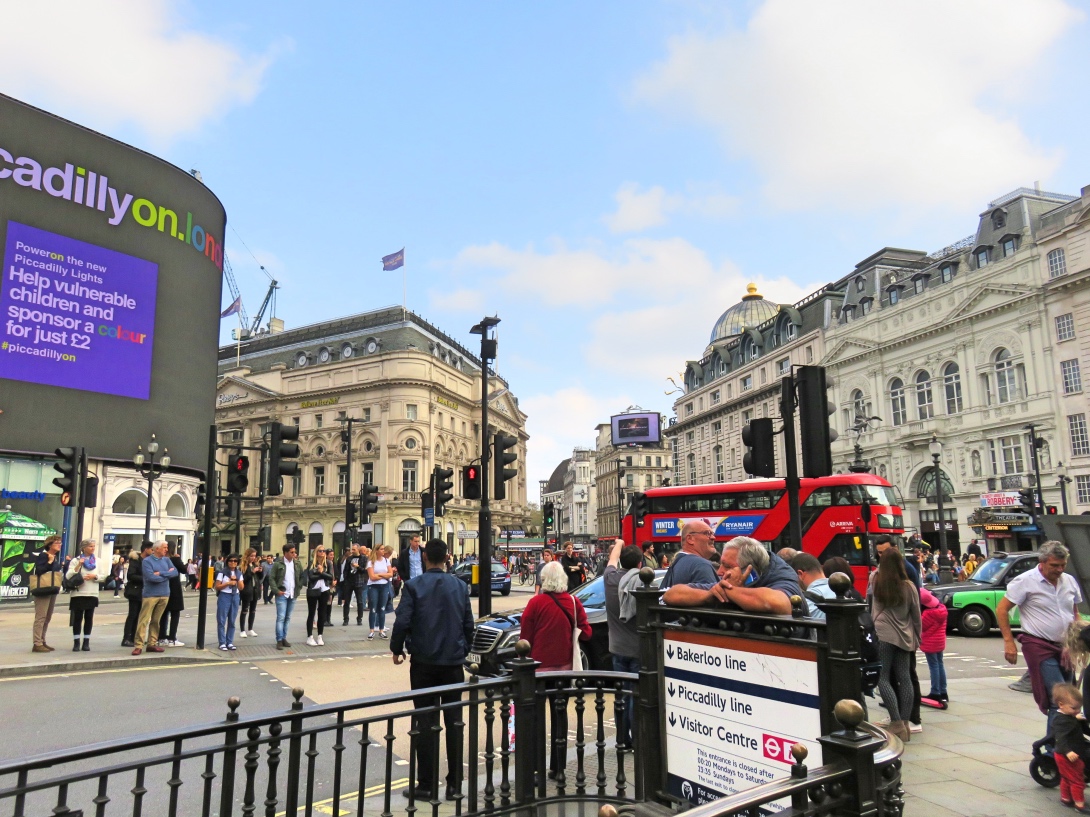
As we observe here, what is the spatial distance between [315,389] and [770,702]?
230ft

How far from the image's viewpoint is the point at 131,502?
41.2m

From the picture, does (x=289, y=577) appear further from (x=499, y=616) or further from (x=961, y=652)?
(x=961, y=652)

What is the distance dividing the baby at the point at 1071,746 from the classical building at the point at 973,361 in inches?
984

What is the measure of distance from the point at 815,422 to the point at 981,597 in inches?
428

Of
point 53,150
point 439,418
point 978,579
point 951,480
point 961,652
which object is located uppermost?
point 53,150

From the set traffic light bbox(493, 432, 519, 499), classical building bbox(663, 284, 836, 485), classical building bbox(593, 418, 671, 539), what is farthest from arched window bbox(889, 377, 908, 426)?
classical building bbox(593, 418, 671, 539)

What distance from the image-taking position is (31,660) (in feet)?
40.3

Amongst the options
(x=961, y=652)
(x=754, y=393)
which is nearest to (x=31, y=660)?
(x=961, y=652)

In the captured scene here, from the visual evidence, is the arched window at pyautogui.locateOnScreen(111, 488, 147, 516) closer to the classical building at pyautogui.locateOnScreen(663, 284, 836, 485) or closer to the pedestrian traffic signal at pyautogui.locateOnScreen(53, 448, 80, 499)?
the pedestrian traffic signal at pyautogui.locateOnScreen(53, 448, 80, 499)

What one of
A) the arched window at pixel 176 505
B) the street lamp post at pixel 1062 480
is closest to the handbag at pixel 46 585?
the arched window at pixel 176 505

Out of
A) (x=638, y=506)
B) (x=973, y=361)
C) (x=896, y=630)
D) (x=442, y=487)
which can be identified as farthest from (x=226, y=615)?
(x=973, y=361)

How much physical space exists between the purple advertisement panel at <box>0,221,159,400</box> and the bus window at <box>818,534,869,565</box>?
111 feet

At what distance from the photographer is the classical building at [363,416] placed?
213 feet

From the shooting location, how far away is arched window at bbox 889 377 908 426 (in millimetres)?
51094
